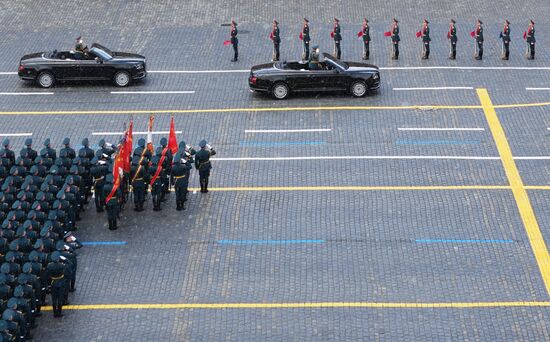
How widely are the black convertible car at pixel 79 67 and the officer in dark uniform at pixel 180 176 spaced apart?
28.3ft

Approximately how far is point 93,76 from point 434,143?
12.1 meters

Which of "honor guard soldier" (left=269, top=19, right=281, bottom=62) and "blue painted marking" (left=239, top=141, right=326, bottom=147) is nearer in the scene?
"blue painted marking" (left=239, top=141, right=326, bottom=147)

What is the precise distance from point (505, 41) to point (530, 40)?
89 cm

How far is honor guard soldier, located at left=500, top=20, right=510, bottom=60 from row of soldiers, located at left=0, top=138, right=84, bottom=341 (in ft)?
55.7

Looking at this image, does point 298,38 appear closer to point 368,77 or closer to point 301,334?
point 368,77

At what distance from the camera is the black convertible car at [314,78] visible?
37844 millimetres

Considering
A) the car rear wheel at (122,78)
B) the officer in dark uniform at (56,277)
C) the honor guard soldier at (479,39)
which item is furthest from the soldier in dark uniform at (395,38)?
the officer in dark uniform at (56,277)

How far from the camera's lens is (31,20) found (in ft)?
148

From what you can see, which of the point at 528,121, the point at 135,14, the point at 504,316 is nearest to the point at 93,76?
the point at 135,14

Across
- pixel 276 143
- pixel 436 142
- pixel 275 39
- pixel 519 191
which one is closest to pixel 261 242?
pixel 276 143

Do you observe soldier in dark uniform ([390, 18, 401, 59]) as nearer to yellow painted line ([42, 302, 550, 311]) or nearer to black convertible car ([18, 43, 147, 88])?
black convertible car ([18, 43, 147, 88])

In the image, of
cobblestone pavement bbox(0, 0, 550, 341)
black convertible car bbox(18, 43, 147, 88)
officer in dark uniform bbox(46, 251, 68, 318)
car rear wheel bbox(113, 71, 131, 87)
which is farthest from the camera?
car rear wheel bbox(113, 71, 131, 87)

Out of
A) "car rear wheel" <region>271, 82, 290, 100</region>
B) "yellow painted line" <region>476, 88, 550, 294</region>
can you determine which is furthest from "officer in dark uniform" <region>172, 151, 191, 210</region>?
"yellow painted line" <region>476, 88, 550, 294</region>

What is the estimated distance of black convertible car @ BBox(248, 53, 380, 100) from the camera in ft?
124
